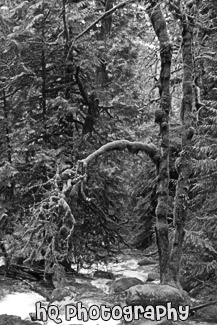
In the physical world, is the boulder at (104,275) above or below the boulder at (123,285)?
below

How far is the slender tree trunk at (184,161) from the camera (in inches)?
273

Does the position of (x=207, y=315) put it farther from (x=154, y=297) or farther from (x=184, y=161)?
(x=184, y=161)

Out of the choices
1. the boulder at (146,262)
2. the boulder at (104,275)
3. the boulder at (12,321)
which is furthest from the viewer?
the boulder at (146,262)

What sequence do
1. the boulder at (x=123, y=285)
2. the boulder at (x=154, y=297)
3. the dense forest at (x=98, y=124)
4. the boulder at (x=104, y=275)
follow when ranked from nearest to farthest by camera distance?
the boulder at (x=154, y=297)
the dense forest at (x=98, y=124)
the boulder at (x=123, y=285)
the boulder at (x=104, y=275)

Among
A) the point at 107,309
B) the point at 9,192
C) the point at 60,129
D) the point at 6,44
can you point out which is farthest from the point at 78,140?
the point at 107,309

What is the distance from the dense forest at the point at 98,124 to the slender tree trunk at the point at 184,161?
0.02 m

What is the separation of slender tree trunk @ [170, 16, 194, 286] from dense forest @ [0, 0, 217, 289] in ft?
0.05

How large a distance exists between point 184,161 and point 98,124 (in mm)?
3648

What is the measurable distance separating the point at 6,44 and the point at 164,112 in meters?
3.90

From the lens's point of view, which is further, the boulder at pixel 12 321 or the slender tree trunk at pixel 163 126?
the slender tree trunk at pixel 163 126

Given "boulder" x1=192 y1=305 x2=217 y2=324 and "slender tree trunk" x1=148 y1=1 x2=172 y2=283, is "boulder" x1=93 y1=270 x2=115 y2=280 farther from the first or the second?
"boulder" x1=192 y1=305 x2=217 y2=324

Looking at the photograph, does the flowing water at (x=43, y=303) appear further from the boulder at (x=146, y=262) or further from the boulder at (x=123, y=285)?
the boulder at (x=146, y=262)

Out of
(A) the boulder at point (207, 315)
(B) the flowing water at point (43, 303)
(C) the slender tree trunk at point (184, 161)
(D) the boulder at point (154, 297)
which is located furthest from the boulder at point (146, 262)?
(D) the boulder at point (154, 297)

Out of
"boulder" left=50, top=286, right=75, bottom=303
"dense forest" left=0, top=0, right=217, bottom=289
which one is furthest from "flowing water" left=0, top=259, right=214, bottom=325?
"dense forest" left=0, top=0, right=217, bottom=289
